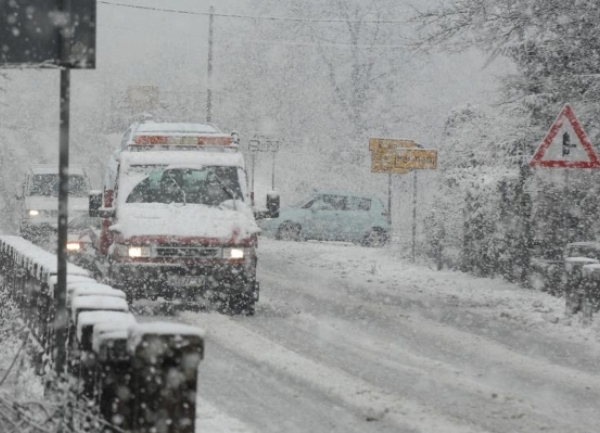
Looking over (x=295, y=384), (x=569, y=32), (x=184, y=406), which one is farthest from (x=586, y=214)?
(x=184, y=406)

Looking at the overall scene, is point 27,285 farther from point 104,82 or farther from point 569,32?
point 104,82

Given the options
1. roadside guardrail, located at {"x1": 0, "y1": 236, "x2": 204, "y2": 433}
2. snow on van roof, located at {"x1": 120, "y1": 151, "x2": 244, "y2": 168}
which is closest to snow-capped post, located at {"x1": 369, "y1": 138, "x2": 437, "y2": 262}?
snow on van roof, located at {"x1": 120, "y1": 151, "x2": 244, "y2": 168}

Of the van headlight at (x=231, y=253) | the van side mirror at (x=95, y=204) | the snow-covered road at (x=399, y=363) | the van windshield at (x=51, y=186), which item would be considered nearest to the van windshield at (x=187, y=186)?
the van side mirror at (x=95, y=204)

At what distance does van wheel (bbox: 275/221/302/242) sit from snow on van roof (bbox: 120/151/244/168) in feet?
52.4

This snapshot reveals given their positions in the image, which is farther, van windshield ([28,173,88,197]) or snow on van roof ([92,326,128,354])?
van windshield ([28,173,88,197])

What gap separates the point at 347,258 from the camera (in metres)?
24.0

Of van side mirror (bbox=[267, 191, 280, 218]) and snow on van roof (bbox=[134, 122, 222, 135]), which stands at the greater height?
snow on van roof (bbox=[134, 122, 222, 135])

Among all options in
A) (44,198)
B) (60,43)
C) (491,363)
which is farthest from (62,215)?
(44,198)

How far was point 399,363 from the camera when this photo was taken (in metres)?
10.4

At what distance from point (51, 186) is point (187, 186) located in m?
10.6

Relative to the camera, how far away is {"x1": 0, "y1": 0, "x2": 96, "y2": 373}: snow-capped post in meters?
5.58

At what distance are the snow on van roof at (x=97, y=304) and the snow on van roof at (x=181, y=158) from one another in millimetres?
8334

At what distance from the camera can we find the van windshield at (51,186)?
2444 centimetres

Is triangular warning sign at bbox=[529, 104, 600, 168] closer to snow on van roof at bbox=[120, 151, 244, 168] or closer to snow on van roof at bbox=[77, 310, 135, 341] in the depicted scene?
snow on van roof at bbox=[120, 151, 244, 168]
